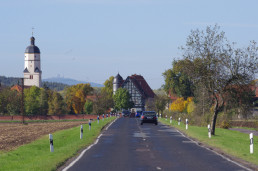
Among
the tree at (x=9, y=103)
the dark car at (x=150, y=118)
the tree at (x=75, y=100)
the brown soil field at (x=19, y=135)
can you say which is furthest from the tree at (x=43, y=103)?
the dark car at (x=150, y=118)

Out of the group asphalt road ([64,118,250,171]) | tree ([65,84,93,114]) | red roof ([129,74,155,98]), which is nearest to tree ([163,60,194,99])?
tree ([65,84,93,114])

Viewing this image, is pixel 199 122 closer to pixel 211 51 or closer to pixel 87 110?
pixel 211 51

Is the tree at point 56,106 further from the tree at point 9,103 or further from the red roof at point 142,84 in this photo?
the red roof at point 142,84

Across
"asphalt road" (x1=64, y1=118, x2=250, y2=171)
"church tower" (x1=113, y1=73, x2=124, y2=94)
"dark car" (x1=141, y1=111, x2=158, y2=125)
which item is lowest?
"asphalt road" (x1=64, y1=118, x2=250, y2=171)

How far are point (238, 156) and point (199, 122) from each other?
3743 cm

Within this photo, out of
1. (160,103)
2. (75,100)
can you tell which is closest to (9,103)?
(75,100)

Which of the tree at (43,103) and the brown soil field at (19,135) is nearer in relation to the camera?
the brown soil field at (19,135)

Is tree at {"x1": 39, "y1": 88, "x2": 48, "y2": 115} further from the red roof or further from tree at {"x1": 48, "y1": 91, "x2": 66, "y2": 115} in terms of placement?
the red roof

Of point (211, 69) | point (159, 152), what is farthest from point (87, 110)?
point (159, 152)

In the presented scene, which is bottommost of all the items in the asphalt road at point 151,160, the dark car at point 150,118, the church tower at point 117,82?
the asphalt road at point 151,160

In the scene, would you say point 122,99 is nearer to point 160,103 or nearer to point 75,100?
point 75,100

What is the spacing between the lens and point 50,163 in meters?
17.5

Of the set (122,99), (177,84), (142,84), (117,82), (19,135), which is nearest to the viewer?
(19,135)

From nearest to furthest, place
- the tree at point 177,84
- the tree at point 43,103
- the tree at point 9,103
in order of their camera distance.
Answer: the tree at point 177,84, the tree at point 9,103, the tree at point 43,103
